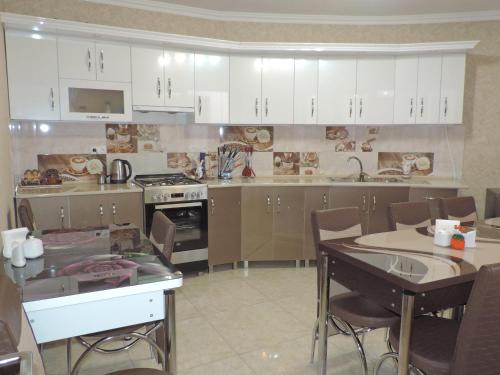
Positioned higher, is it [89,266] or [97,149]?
[97,149]

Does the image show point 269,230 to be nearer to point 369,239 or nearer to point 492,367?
point 369,239

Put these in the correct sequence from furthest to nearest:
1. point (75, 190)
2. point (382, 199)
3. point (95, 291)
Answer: point (382, 199) < point (75, 190) < point (95, 291)

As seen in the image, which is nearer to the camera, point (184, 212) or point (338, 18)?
point (184, 212)

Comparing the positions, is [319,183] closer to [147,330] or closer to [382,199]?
[382,199]

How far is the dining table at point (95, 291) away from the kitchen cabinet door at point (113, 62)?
86.7 inches

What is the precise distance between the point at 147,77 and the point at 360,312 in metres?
2.84

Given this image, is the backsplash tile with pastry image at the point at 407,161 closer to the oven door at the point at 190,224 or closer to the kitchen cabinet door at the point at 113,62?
the oven door at the point at 190,224

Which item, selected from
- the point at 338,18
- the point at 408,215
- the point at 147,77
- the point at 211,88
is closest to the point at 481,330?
the point at 408,215

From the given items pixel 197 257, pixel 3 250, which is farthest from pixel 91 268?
pixel 197 257

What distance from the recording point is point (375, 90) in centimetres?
423

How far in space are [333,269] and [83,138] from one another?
9.44ft

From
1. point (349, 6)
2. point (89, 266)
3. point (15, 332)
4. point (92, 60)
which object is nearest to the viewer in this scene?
point (15, 332)

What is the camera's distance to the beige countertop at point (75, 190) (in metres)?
3.30

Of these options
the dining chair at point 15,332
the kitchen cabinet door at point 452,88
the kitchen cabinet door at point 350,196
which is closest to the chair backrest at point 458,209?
the kitchen cabinet door at point 350,196
